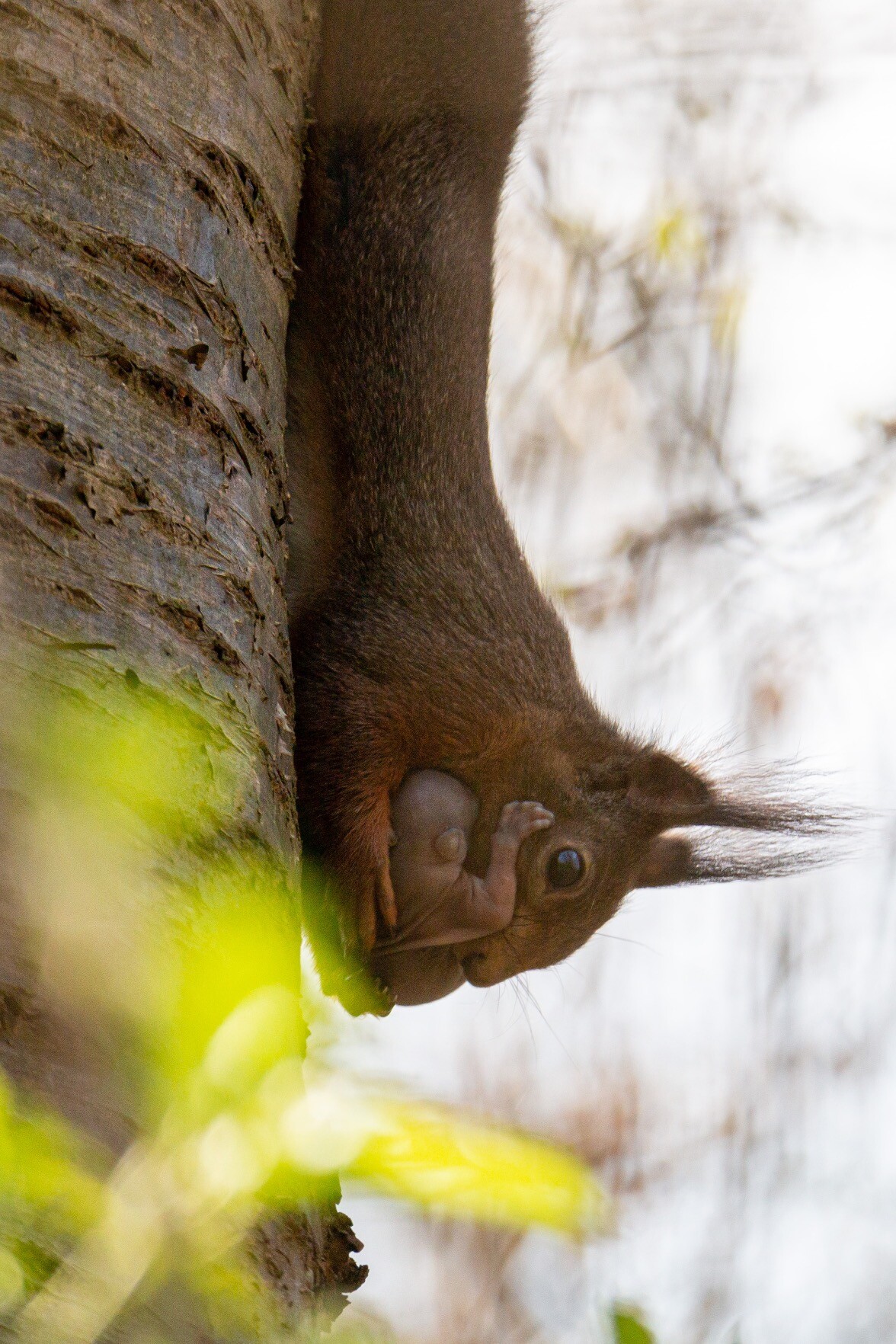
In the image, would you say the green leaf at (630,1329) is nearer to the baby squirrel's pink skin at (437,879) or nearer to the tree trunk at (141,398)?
the tree trunk at (141,398)

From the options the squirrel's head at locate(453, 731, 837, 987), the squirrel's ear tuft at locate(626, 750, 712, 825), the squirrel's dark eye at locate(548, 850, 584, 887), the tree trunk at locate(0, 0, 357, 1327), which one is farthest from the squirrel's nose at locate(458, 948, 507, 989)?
the tree trunk at locate(0, 0, 357, 1327)

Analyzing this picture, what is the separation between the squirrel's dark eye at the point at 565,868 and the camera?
274cm

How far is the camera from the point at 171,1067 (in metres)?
0.97

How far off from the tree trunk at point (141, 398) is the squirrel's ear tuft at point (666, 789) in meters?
1.47

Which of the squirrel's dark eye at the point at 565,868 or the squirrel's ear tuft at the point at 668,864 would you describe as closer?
the squirrel's dark eye at the point at 565,868

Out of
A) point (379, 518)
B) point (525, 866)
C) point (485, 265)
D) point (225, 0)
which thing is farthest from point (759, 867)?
point (225, 0)

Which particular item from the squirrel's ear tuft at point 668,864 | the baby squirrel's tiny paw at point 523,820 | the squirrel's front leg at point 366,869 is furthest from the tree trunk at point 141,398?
the squirrel's ear tuft at point 668,864

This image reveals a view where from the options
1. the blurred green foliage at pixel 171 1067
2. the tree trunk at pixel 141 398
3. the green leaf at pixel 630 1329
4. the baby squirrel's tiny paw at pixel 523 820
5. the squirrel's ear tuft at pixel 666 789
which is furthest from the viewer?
the squirrel's ear tuft at pixel 666 789

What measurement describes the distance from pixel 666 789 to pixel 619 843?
171mm

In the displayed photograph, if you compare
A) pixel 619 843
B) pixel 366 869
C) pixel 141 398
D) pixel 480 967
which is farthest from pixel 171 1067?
pixel 619 843

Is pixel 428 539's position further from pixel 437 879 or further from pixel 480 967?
pixel 480 967

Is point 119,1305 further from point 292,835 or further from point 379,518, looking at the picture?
point 379,518

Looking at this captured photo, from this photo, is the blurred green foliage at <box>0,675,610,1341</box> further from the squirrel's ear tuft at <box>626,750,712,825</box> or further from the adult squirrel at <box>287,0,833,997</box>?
the squirrel's ear tuft at <box>626,750,712,825</box>

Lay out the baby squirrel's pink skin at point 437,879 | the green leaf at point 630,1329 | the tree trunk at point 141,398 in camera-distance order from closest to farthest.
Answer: the green leaf at point 630,1329
the tree trunk at point 141,398
the baby squirrel's pink skin at point 437,879
